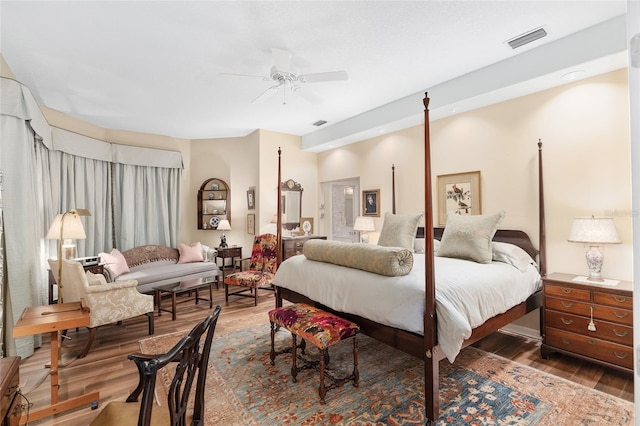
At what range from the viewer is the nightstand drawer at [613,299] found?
246cm

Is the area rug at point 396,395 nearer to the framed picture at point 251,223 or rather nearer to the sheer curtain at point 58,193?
the sheer curtain at point 58,193

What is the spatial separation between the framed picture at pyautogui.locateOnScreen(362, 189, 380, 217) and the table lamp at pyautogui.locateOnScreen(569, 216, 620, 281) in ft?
9.08

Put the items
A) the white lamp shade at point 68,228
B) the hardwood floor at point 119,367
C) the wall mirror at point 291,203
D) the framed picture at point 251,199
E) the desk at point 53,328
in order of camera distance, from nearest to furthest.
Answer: the desk at point 53,328
the hardwood floor at point 119,367
the white lamp shade at point 68,228
the framed picture at point 251,199
the wall mirror at point 291,203

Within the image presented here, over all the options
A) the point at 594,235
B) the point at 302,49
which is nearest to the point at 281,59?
the point at 302,49

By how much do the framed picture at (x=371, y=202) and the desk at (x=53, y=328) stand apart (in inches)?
159

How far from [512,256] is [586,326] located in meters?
0.78

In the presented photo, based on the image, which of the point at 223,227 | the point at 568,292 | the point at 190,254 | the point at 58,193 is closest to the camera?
the point at 568,292

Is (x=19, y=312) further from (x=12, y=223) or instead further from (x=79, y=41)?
(x=79, y=41)

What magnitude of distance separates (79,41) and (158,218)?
11.7 ft

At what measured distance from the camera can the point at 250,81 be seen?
3668 mm

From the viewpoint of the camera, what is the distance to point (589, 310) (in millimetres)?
2645

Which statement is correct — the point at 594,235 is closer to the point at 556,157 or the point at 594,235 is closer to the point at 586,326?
the point at 586,326

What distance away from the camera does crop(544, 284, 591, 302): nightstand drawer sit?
2.67m

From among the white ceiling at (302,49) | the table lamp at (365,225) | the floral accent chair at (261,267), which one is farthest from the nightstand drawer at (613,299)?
the floral accent chair at (261,267)
